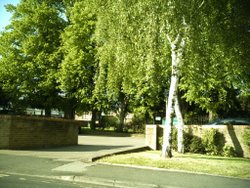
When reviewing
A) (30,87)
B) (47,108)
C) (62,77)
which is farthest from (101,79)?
(47,108)

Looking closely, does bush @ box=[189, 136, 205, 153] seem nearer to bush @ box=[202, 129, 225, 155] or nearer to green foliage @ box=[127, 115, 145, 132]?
bush @ box=[202, 129, 225, 155]

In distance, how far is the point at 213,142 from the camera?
1964 cm

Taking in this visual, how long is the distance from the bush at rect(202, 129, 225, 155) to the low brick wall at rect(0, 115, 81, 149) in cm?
778

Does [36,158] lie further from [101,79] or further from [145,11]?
[145,11]

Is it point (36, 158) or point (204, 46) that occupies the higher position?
point (204, 46)

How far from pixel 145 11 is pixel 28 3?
93.3 ft

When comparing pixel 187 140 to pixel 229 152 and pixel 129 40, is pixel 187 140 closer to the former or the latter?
pixel 229 152

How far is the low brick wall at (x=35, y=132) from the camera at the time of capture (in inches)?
656

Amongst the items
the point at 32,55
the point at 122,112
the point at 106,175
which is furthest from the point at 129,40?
the point at 122,112

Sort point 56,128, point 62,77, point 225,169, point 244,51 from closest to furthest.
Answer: point 225,169, point 244,51, point 56,128, point 62,77

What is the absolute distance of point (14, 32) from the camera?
38250 millimetres

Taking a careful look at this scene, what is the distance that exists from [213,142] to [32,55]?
24047mm

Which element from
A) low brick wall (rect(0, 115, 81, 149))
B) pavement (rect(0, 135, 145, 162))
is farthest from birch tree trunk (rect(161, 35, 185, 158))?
low brick wall (rect(0, 115, 81, 149))

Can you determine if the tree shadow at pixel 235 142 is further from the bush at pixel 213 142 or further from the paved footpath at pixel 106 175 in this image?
the paved footpath at pixel 106 175
